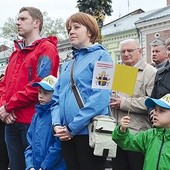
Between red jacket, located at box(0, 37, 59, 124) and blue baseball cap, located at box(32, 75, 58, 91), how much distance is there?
15cm

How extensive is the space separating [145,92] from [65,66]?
88cm

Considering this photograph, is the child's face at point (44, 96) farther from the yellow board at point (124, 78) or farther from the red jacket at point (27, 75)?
the yellow board at point (124, 78)

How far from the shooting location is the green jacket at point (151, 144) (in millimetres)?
3324

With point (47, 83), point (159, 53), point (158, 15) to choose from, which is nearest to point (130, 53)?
point (159, 53)

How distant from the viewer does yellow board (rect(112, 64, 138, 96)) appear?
3.47m

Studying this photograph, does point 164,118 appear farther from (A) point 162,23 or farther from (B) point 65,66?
(A) point 162,23

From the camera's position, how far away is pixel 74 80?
3689 millimetres

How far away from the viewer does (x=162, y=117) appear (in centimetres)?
344

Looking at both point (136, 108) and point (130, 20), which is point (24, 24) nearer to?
point (136, 108)

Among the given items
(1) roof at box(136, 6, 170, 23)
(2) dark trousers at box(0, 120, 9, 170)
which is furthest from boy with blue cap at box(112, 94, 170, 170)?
(1) roof at box(136, 6, 170, 23)

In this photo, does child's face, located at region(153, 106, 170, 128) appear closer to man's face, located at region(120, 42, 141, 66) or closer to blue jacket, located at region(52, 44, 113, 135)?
blue jacket, located at region(52, 44, 113, 135)

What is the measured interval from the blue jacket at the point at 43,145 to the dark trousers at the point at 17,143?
0.17 meters

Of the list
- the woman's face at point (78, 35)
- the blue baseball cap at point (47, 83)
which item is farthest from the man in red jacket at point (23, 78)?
the woman's face at point (78, 35)

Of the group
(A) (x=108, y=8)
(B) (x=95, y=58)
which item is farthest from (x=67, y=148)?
(A) (x=108, y=8)
